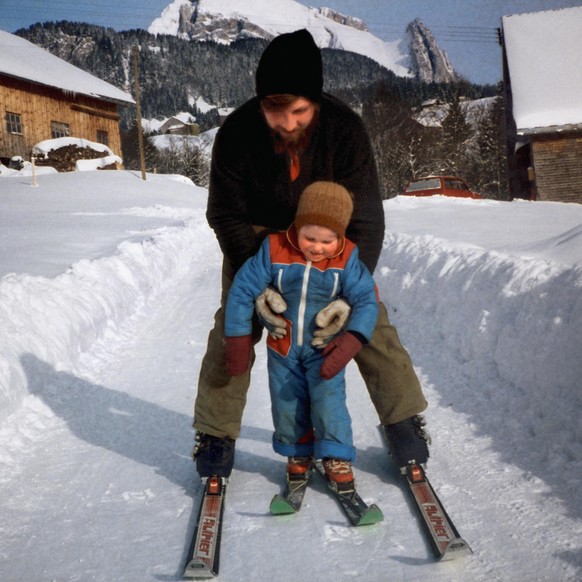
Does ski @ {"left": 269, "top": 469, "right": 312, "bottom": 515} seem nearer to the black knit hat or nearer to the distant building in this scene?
the black knit hat

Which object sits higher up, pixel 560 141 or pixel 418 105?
pixel 418 105

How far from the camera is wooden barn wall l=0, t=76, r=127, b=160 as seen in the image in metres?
29.1

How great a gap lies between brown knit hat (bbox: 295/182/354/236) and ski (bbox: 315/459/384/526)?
118 centimetres

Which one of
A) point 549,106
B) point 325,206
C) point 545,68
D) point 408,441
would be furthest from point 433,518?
point 545,68

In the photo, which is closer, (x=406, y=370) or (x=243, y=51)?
(x=406, y=370)

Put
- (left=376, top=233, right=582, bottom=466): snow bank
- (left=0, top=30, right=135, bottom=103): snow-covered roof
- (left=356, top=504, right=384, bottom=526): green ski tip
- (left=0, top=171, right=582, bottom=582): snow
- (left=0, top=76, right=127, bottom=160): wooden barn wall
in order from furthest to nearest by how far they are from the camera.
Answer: (left=0, top=30, right=135, bottom=103): snow-covered roof → (left=0, top=76, right=127, bottom=160): wooden barn wall → (left=376, top=233, right=582, bottom=466): snow bank → (left=356, top=504, right=384, bottom=526): green ski tip → (left=0, top=171, right=582, bottom=582): snow

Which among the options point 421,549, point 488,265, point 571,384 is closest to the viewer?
point 421,549

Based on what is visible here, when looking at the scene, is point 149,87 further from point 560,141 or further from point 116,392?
point 116,392

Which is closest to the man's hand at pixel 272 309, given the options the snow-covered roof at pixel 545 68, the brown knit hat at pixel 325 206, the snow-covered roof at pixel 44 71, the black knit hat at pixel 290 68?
the brown knit hat at pixel 325 206

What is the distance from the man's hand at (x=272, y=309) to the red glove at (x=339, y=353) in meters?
0.25

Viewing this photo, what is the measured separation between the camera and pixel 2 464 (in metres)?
2.96

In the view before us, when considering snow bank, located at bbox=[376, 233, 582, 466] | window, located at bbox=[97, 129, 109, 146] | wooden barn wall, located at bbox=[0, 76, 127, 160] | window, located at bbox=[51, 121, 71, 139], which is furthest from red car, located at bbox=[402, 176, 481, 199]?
window, located at bbox=[97, 129, 109, 146]

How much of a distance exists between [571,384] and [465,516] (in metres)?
1.17

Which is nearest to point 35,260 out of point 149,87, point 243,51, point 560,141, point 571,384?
point 571,384
